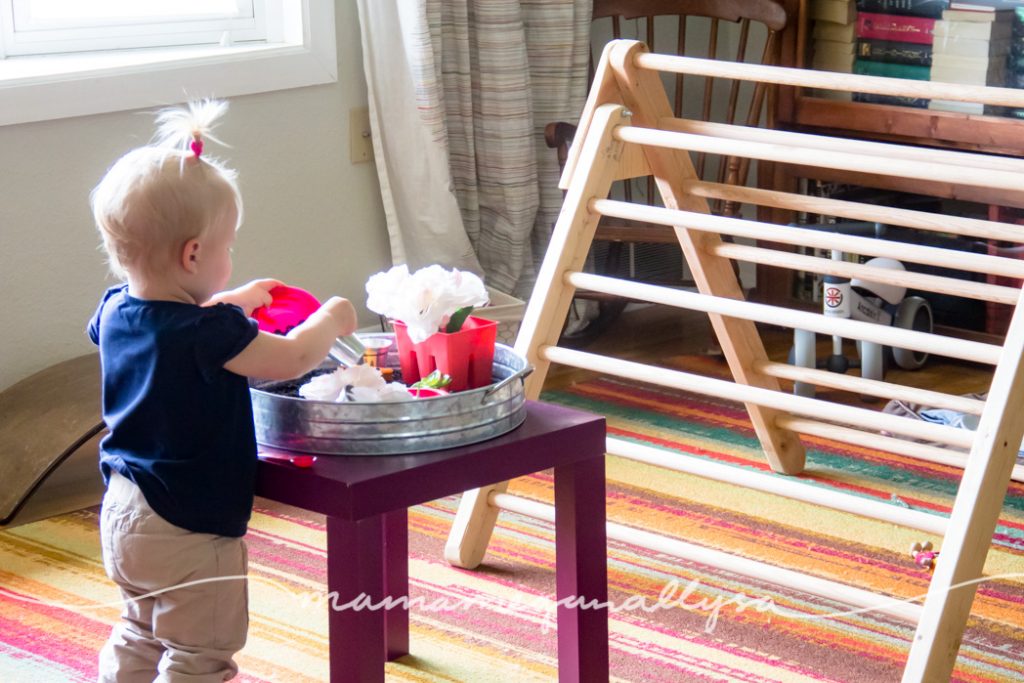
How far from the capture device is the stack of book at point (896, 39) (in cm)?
312

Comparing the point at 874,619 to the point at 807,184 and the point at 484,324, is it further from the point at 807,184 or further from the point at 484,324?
the point at 807,184

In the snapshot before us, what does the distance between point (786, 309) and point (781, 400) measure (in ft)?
0.40

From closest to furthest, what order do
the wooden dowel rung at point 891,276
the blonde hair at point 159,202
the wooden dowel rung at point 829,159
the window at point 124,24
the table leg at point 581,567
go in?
1. the blonde hair at point 159,202
2. the table leg at point 581,567
3. the wooden dowel rung at point 829,159
4. the wooden dowel rung at point 891,276
5. the window at point 124,24

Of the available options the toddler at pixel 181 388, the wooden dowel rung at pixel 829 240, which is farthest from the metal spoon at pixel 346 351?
the wooden dowel rung at pixel 829 240

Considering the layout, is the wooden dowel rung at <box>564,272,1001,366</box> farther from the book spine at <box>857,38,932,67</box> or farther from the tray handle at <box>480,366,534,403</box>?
the book spine at <box>857,38,932,67</box>

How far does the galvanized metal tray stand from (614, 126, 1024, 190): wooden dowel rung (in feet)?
2.02

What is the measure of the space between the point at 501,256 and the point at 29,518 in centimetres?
128

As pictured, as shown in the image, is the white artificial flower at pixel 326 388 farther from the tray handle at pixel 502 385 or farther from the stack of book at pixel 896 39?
the stack of book at pixel 896 39

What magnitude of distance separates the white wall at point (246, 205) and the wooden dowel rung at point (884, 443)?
1130 millimetres

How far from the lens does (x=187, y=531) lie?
4.40 ft

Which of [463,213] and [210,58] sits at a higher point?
[210,58]

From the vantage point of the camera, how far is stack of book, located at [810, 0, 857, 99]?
3225 millimetres

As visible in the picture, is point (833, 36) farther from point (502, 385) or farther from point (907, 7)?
point (502, 385)

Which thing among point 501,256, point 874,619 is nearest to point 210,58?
point 501,256
